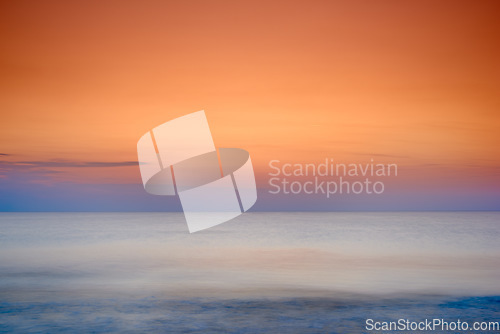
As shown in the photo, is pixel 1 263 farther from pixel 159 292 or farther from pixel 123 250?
pixel 159 292

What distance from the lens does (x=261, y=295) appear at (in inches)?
445

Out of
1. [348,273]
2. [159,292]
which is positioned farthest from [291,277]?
[159,292]

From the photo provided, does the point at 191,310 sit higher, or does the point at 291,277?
the point at 191,310

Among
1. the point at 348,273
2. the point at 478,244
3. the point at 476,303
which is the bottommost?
the point at 478,244

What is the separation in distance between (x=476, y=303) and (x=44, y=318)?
25.9 ft

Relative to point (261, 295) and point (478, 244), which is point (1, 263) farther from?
point (478, 244)

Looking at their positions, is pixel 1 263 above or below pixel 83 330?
below

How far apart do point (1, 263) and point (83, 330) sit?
415 inches

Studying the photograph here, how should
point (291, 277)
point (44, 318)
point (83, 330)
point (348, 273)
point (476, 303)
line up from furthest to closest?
point (348, 273), point (291, 277), point (476, 303), point (44, 318), point (83, 330)

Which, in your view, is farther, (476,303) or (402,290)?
(402,290)

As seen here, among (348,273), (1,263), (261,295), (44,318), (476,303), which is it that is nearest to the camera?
(44,318)

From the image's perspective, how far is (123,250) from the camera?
2306 cm

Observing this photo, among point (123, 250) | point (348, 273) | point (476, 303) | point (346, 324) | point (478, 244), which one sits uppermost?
point (346, 324)

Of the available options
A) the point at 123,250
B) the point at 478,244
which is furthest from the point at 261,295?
the point at 478,244
